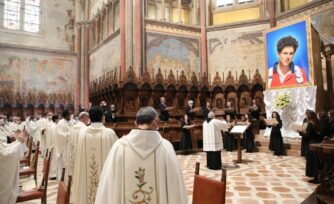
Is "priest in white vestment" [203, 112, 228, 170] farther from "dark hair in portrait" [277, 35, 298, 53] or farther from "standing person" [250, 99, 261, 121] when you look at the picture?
"dark hair in portrait" [277, 35, 298, 53]

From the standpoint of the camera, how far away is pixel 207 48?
17656 mm

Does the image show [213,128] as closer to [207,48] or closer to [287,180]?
[287,180]

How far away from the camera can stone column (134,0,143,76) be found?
15023mm

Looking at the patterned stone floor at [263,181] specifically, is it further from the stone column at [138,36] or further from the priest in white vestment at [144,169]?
the stone column at [138,36]

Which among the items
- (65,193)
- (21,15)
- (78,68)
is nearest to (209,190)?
(65,193)

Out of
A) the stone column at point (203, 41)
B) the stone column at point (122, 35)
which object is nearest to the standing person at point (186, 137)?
the stone column at point (122, 35)

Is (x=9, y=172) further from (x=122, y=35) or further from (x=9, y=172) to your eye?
(x=122, y=35)

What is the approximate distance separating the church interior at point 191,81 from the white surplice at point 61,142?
0.18ft

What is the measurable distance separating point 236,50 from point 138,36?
20.9 ft

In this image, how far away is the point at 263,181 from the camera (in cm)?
657

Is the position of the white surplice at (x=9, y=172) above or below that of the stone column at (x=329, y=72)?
below

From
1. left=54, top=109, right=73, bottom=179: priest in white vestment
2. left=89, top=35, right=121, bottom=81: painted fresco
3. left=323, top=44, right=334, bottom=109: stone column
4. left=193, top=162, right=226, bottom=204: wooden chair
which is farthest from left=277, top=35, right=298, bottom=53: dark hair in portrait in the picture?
left=193, top=162, right=226, bottom=204: wooden chair

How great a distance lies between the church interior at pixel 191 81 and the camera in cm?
679

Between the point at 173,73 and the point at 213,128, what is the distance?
8.61 metres
